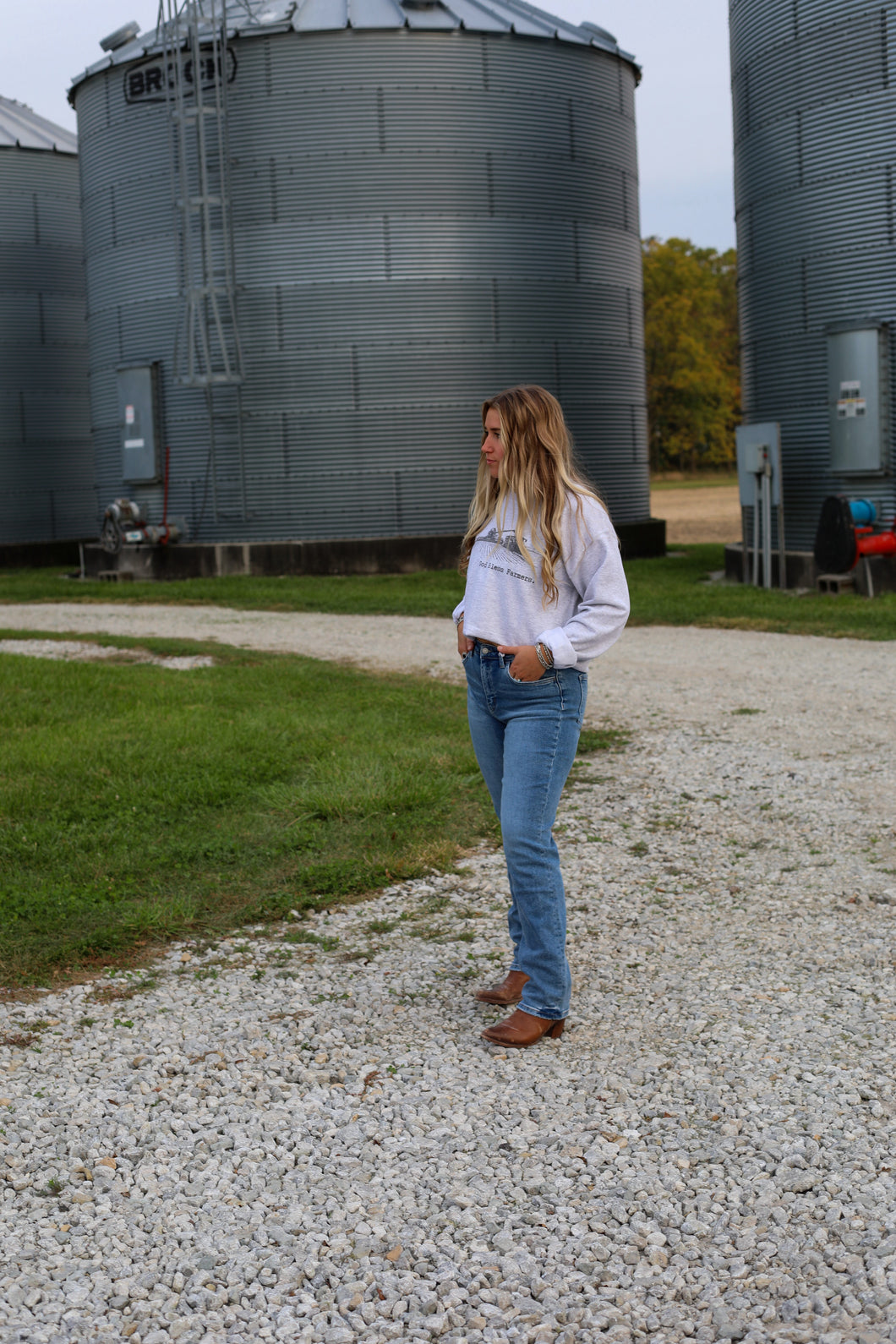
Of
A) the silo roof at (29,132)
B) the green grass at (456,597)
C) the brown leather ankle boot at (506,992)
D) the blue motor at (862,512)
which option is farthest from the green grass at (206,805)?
the silo roof at (29,132)

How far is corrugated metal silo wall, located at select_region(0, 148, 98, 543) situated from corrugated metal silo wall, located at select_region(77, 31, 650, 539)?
539 cm

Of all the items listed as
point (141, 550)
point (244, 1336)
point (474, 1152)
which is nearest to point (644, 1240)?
point (474, 1152)

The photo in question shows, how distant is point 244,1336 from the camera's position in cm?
267

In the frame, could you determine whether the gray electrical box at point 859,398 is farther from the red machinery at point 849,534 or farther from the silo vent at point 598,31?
the silo vent at point 598,31

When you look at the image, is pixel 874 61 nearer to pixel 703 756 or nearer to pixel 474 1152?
pixel 703 756

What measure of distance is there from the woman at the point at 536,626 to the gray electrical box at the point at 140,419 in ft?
56.2

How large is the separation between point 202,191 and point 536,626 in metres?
16.9

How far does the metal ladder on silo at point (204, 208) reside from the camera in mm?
19047

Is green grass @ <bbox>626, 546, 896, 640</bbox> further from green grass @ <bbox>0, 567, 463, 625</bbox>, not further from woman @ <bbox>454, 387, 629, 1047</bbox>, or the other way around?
woman @ <bbox>454, 387, 629, 1047</bbox>

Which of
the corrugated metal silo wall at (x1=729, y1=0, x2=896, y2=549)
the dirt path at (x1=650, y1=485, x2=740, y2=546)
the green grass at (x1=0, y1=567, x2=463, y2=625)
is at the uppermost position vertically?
the corrugated metal silo wall at (x1=729, y1=0, x2=896, y2=549)

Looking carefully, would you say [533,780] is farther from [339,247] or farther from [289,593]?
[339,247]

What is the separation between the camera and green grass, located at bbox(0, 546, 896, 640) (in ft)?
43.8

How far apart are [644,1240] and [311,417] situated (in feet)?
56.3

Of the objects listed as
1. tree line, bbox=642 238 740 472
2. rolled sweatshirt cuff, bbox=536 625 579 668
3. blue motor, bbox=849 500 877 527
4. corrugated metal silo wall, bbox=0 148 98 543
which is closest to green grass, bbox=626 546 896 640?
blue motor, bbox=849 500 877 527
